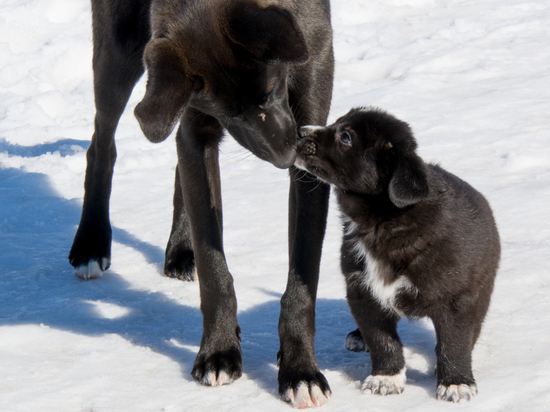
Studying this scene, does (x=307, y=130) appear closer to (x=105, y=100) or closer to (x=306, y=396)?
(x=306, y=396)

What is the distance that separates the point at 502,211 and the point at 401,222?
1.96 m

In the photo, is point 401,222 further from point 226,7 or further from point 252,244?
point 252,244

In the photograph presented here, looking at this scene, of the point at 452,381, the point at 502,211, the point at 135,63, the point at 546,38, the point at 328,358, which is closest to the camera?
the point at 452,381

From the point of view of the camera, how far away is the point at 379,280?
9.12 ft

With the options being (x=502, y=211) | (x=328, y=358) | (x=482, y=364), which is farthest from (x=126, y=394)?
(x=502, y=211)

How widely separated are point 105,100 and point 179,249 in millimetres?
1067

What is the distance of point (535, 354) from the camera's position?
2846 millimetres

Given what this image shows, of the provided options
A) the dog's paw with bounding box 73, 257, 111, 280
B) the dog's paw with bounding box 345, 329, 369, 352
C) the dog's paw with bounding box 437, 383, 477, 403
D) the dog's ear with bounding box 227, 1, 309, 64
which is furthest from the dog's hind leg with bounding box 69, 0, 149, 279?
the dog's paw with bounding box 437, 383, 477, 403

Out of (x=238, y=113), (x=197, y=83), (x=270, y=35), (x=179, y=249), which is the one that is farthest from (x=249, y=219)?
(x=270, y=35)

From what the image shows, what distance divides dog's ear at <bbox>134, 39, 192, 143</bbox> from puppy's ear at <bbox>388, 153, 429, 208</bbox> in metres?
0.87

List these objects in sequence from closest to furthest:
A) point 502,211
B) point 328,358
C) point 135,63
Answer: point 328,358 → point 135,63 → point 502,211

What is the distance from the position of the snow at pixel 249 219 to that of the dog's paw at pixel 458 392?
0.03 meters

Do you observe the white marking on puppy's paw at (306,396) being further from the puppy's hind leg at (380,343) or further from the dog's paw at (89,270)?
the dog's paw at (89,270)

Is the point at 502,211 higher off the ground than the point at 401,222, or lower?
lower
